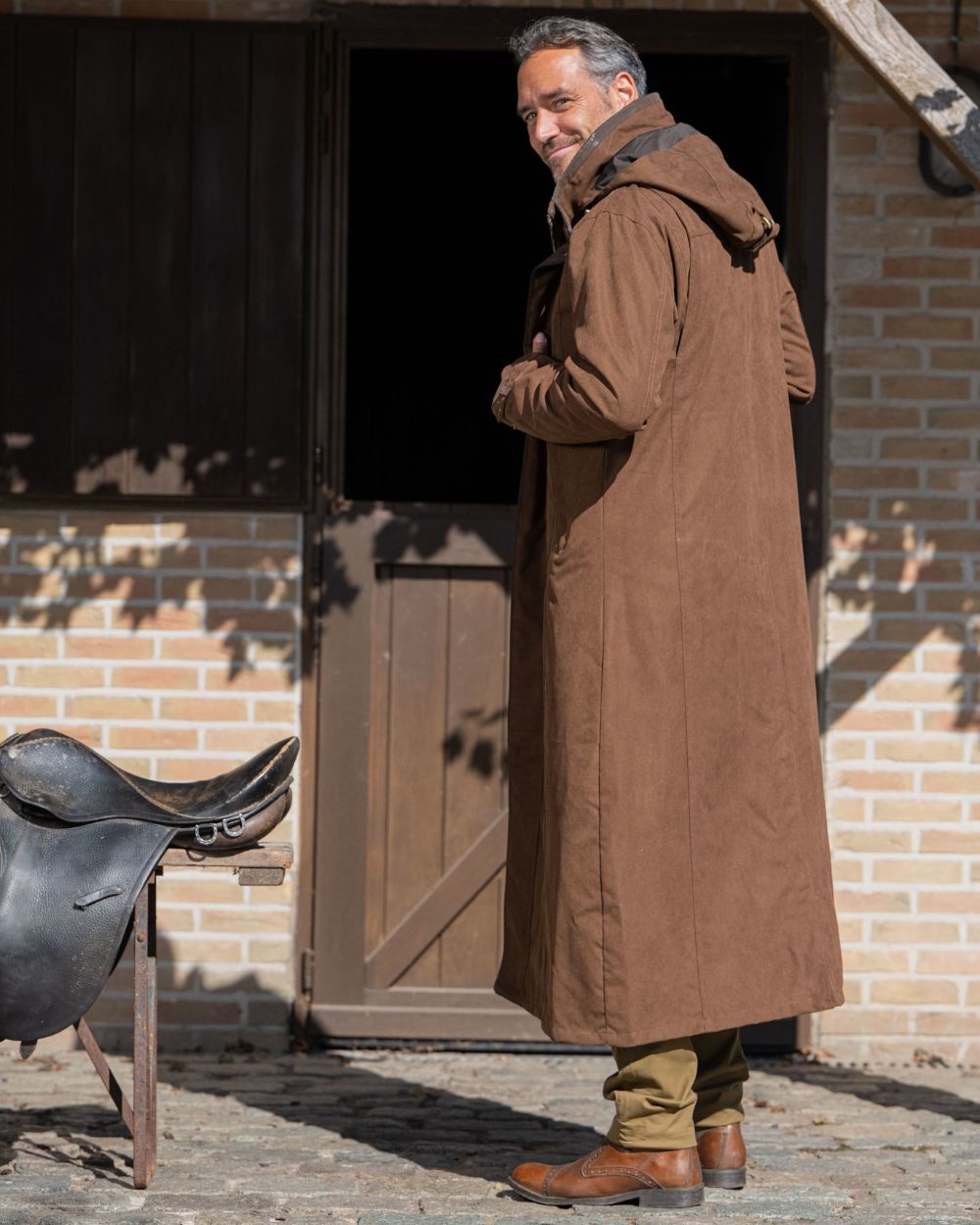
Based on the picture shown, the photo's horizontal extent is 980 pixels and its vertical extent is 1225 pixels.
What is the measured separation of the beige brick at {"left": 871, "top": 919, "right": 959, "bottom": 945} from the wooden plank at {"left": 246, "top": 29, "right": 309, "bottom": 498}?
2107 mm

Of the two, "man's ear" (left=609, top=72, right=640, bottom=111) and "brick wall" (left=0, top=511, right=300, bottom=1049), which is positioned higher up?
"man's ear" (left=609, top=72, right=640, bottom=111)

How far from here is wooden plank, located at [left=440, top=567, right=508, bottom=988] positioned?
515cm

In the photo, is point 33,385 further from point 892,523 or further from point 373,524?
point 892,523

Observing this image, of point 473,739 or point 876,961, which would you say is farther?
point 473,739

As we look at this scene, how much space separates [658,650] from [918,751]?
1.84 metres

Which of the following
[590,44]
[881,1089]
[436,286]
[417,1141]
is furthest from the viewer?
[436,286]

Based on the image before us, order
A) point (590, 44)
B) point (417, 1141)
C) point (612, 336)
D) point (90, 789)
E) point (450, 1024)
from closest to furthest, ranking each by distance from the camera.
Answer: point (612, 336)
point (590, 44)
point (90, 789)
point (417, 1141)
point (450, 1024)

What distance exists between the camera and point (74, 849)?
3.59 meters

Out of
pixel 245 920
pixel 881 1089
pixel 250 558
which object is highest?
pixel 250 558

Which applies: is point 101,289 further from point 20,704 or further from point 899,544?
point 899,544

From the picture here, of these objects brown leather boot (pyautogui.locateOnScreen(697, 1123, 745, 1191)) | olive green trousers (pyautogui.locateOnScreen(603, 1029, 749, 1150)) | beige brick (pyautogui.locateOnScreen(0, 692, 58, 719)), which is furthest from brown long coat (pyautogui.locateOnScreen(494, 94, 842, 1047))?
beige brick (pyautogui.locateOnScreen(0, 692, 58, 719))

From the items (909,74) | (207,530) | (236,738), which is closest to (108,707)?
(236,738)

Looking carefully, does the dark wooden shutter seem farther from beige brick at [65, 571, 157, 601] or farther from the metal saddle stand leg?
the metal saddle stand leg

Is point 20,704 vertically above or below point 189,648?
below
